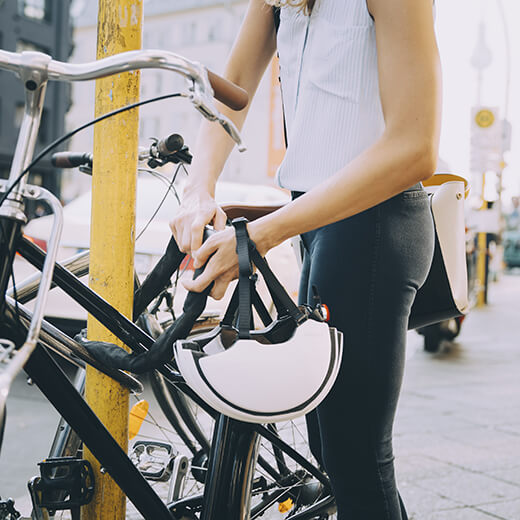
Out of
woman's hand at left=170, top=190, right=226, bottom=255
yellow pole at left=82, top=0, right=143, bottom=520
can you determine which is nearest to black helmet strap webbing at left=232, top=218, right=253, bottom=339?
woman's hand at left=170, top=190, right=226, bottom=255

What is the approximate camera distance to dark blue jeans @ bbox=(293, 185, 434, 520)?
1.31 metres

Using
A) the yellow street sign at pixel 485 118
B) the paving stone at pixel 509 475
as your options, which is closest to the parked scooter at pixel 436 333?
the paving stone at pixel 509 475

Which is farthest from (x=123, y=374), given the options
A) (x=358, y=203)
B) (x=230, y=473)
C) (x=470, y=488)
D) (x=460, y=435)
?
(x=460, y=435)

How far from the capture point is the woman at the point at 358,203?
1205 mm

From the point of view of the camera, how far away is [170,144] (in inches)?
73.4

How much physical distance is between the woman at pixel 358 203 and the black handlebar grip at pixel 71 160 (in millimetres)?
502

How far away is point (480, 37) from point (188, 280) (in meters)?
16.6

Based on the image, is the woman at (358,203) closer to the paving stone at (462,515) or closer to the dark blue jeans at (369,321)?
the dark blue jeans at (369,321)

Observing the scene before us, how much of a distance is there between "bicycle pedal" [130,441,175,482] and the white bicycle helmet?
0.73 meters

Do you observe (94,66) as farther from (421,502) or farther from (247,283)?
(421,502)

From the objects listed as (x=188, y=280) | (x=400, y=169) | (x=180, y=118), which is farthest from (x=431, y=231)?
(x=180, y=118)

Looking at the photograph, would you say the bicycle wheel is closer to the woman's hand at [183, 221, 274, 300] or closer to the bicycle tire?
the bicycle tire

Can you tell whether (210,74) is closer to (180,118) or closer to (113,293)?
(113,293)

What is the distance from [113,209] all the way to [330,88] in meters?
0.63
